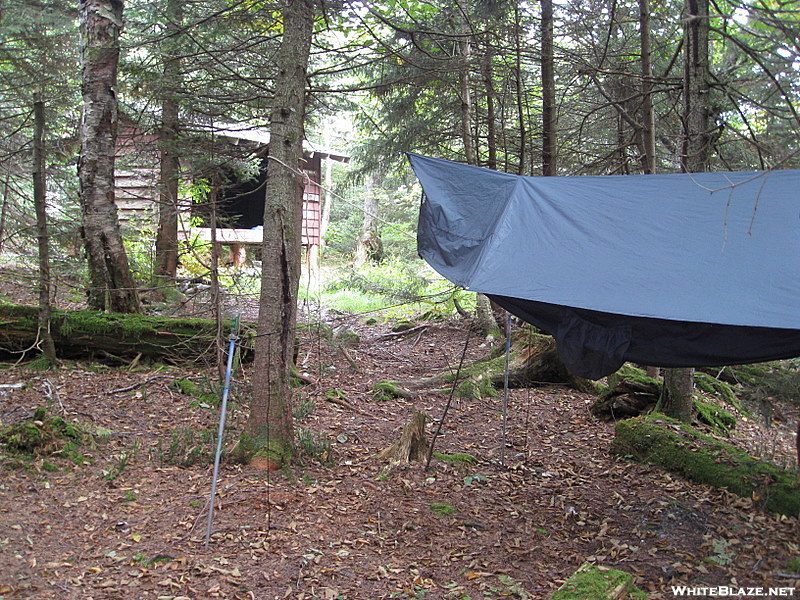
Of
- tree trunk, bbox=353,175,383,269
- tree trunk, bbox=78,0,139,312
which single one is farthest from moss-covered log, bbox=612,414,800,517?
tree trunk, bbox=353,175,383,269

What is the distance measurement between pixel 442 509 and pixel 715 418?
153 inches

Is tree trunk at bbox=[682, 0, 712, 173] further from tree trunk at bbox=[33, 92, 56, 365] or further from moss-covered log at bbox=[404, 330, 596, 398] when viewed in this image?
tree trunk at bbox=[33, 92, 56, 365]

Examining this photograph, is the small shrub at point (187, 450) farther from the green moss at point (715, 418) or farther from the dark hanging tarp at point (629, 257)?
the green moss at point (715, 418)

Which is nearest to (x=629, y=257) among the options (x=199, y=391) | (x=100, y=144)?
(x=199, y=391)

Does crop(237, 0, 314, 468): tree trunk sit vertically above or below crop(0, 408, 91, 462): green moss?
above

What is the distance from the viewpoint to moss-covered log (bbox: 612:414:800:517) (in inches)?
171

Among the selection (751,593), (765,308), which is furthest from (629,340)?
(751,593)

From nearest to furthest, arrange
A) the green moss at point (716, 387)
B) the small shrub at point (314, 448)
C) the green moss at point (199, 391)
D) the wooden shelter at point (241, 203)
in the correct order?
1. the small shrub at point (314, 448)
2. the green moss at point (199, 391)
3. the green moss at point (716, 387)
4. the wooden shelter at point (241, 203)

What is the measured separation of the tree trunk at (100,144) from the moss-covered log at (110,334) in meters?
0.44

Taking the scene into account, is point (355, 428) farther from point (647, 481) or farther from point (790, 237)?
point (790, 237)

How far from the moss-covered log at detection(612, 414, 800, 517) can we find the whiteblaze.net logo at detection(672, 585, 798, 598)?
3.64ft

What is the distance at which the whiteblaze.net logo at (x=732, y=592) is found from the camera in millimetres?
3254

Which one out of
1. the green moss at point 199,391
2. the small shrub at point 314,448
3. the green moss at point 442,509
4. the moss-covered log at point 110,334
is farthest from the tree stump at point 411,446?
the moss-covered log at point 110,334

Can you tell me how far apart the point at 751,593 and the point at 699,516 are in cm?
109
